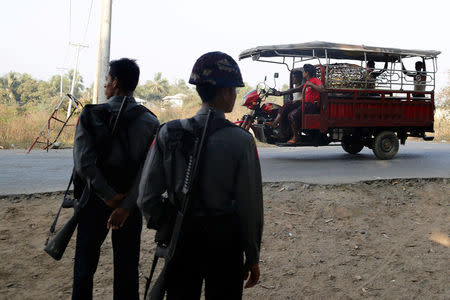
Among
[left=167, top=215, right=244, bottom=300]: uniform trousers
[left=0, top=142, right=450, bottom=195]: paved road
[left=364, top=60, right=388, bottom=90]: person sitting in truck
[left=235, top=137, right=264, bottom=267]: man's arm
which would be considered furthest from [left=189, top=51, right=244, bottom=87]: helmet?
[left=364, top=60, right=388, bottom=90]: person sitting in truck

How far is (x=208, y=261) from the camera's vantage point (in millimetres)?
1870

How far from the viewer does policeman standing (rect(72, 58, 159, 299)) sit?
7.73 feet

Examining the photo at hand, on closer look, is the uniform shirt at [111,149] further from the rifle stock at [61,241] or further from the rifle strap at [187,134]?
the rifle strap at [187,134]

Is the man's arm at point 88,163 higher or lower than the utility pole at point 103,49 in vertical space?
lower

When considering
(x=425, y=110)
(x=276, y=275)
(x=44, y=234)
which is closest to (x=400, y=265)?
(x=276, y=275)

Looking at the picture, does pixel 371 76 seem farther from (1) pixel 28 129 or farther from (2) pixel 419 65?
(1) pixel 28 129

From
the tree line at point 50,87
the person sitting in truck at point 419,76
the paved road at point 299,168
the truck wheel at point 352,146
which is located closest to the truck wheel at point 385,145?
the paved road at point 299,168

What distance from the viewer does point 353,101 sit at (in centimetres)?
939

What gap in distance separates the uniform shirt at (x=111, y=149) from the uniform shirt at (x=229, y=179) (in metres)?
0.59

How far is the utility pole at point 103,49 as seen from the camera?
30.5 ft

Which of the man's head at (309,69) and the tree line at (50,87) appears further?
the tree line at (50,87)

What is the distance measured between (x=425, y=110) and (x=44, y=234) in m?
9.11

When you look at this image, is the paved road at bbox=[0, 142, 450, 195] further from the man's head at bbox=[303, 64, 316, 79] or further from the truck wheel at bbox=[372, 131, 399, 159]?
the man's head at bbox=[303, 64, 316, 79]

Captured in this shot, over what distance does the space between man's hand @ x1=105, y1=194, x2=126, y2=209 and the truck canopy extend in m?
7.49
